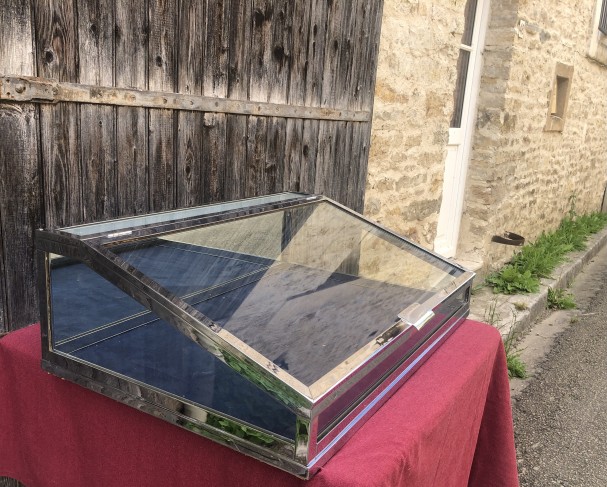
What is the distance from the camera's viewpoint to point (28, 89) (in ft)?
5.86

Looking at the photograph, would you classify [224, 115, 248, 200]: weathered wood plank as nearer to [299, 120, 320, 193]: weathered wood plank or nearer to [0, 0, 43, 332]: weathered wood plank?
[299, 120, 320, 193]: weathered wood plank

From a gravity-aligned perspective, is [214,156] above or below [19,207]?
above

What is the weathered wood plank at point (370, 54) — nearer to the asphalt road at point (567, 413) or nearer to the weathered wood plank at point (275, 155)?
the weathered wood plank at point (275, 155)

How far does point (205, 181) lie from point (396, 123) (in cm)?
186

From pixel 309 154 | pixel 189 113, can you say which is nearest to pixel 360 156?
pixel 309 154

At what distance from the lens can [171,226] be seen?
5.34 feet

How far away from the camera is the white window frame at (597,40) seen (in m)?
7.36

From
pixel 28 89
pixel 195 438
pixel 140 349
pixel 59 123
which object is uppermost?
pixel 28 89

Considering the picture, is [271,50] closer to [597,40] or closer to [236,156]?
[236,156]

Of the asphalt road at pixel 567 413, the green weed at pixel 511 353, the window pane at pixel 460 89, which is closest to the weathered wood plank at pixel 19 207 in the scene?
the asphalt road at pixel 567 413

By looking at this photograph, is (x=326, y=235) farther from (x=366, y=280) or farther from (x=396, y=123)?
(x=396, y=123)

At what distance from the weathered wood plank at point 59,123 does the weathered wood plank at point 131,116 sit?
0.58 ft

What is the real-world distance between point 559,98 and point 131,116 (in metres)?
6.29

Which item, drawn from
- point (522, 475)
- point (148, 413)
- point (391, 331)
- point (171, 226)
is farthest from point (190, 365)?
point (522, 475)
